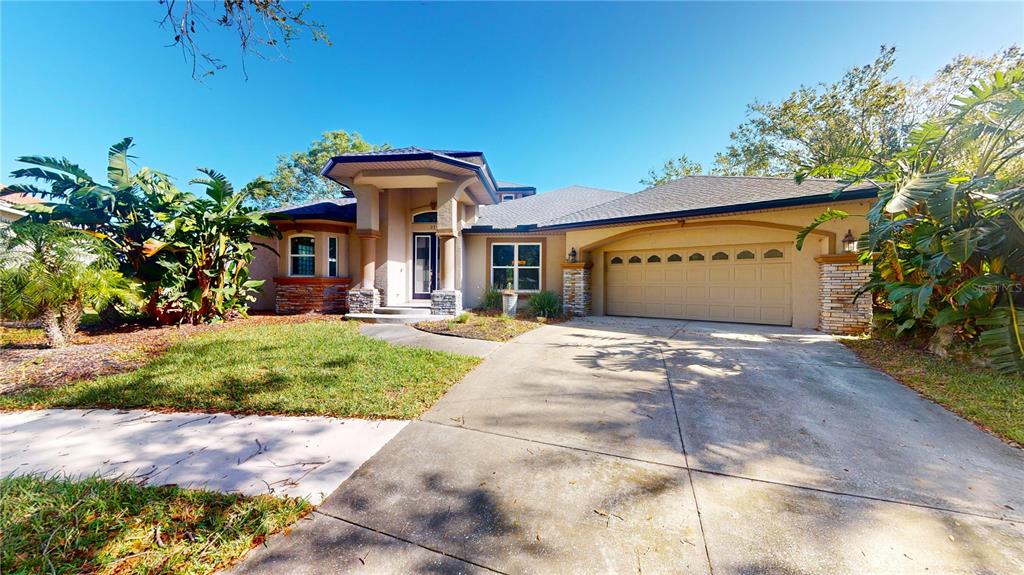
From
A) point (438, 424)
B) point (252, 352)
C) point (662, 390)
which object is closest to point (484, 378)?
point (438, 424)

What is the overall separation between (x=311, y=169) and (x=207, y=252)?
23.0 m

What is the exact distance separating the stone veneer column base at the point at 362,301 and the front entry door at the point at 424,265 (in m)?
1.80

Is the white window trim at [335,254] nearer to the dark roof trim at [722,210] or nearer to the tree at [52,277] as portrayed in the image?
the dark roof trim at [722,210]

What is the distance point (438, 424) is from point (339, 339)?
431 centimetres

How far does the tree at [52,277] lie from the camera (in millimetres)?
5406

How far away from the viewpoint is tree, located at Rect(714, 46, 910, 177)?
1270cm

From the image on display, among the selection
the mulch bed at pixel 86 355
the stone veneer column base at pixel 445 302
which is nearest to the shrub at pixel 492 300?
the stone veneer column base at pixel 445 302

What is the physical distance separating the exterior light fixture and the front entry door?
11.1m

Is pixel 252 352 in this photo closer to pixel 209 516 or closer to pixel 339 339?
pixel 339 339

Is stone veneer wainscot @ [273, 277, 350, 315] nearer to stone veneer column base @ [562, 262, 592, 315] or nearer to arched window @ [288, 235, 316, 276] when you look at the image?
arched window @ [288, 235, 316, 276]

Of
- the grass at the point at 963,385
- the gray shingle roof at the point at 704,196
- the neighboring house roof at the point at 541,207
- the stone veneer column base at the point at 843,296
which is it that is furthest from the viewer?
the neighboring house roof at the point at 541,207

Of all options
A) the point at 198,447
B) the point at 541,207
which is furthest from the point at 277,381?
the point at 541,207

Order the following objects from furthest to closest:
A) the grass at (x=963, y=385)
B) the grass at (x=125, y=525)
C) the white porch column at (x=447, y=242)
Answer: the white porch column at (x=447, y=242), the grass at (x=963, y=385), the grass at (x=125, y=525)

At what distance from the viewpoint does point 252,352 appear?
5652mm
